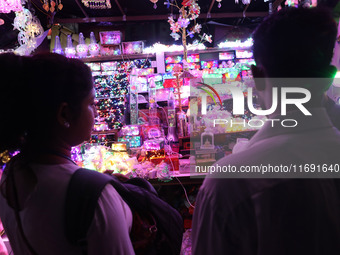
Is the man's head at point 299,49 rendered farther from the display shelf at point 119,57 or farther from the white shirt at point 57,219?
the display shelf at point 119,57

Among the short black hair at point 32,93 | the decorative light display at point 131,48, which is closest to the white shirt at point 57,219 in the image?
the short black hair at point 32,93

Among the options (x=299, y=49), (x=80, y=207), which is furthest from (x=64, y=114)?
(x=299, y=49)

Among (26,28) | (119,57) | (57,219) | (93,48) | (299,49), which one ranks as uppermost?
(26,28)

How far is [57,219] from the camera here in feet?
2.70

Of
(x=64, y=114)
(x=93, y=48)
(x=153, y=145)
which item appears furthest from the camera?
(x=93, y=48)

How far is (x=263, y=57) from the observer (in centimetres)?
74

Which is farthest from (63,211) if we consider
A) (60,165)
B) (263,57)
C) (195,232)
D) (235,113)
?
(235,113)

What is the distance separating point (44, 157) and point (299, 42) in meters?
0.84

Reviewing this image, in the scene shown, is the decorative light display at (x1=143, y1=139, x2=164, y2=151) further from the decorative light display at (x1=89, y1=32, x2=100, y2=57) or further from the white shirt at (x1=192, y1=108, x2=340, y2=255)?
the decorative light display at (x1=89, y1=32, x2=100, y2=57)

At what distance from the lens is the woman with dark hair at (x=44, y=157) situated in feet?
2.72

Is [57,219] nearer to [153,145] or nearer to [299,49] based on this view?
[299,49]

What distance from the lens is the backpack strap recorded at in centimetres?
81

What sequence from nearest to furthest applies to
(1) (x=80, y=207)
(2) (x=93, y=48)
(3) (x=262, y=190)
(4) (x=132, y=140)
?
1. (3) (x=262, y=190)
2. (1) (x=80, y=207)
3. (4) (x=132, y=140)
4. (2) (x=93, y=48)

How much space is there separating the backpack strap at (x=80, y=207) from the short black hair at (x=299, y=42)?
0.63m
